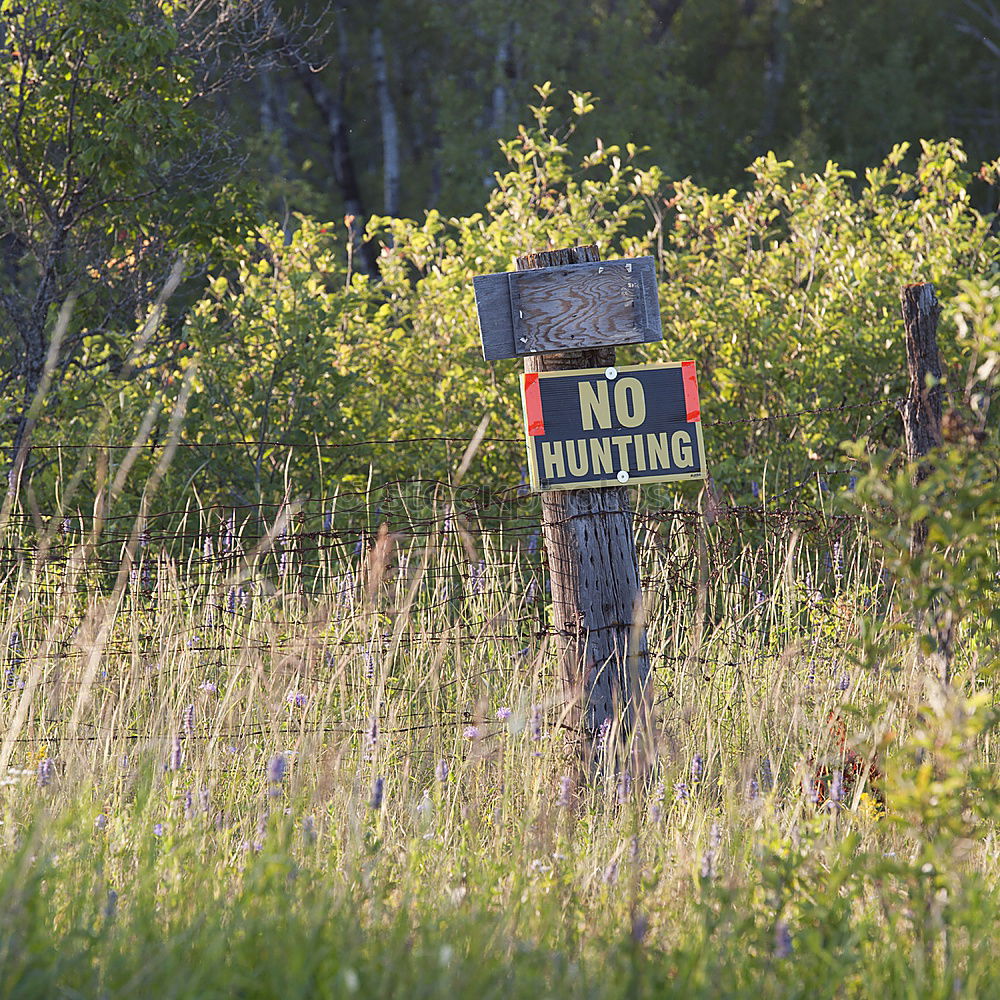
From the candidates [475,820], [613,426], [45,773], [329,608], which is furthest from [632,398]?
[45,773]

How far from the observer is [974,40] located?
24594 mm

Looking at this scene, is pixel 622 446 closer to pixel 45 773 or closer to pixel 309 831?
pixel 309 831

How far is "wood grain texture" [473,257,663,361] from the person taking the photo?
3.50 m

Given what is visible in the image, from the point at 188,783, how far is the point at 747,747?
70.6 inches

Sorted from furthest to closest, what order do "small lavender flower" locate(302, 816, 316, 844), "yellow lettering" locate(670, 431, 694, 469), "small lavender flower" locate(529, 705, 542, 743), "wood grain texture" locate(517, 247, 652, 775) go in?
1. "wood grain texture" locate(517, 247, 652, 775)
2. "yellow lettering" locate(670, 431, 694, 469)
3. "small lavender flower" locate(529, 705, 542, 743)
4. "small lavender flower" locate(302, 816, 316, 844)

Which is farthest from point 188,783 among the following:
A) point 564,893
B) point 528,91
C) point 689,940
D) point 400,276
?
point 528,91

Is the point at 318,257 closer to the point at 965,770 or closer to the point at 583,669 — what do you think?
the point at 583,669

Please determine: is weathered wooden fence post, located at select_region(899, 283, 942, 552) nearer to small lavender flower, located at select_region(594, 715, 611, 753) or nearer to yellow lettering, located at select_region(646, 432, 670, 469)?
yellow lettering, located at select_region(646, 432, 670, 469)

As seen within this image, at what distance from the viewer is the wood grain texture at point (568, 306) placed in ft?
11.5

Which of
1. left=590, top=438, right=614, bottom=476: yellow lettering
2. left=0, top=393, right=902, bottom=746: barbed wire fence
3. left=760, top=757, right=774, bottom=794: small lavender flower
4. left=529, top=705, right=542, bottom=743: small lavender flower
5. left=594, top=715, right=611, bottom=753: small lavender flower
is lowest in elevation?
left=760, top=757, right=774, bottom=794: small lavender flower

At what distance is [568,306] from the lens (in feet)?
11.5

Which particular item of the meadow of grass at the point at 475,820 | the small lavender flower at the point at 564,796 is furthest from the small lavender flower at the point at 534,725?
the small lavender flower at the point at 564,796

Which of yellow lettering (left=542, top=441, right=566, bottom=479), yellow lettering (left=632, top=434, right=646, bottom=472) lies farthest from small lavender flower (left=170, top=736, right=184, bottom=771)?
yellow lettering (left=632, top=434, right=646, bottom=472)

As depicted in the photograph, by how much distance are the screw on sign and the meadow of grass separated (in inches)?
8.6
